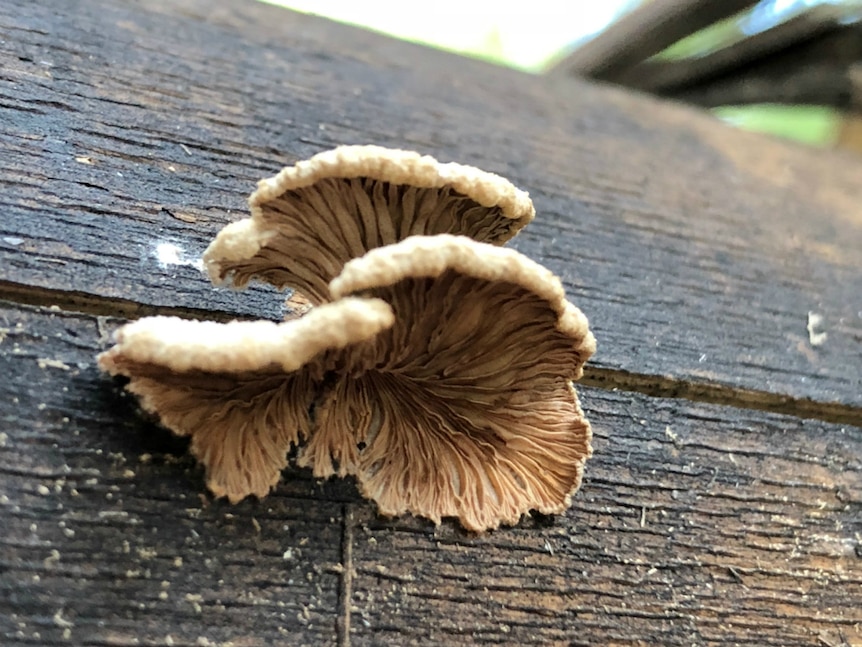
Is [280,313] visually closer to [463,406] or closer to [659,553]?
[463,406]

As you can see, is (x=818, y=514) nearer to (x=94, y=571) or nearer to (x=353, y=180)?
(x=353, y=180)

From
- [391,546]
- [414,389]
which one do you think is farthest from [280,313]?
[391,546]

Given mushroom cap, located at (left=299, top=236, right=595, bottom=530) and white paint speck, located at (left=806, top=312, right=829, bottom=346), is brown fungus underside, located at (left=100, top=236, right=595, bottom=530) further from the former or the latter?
white paint speck, located at (left=806, top=312, right=829, bottom=346)

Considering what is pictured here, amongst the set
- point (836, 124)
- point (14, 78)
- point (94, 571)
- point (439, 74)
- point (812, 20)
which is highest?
point (836, 124)

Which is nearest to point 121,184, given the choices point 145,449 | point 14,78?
point 14,78

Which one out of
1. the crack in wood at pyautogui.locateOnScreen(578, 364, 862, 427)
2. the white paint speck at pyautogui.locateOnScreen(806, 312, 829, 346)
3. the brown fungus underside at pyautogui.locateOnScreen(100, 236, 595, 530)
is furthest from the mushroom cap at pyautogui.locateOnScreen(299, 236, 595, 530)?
the white paint speck at pyautogui.locateOnScreen(806, 312, 829, 346)
